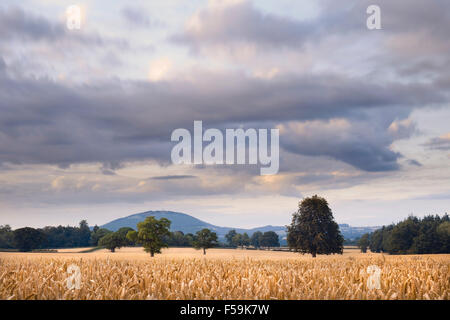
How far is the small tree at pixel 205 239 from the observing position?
9825 cm

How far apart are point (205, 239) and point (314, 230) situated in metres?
42.2

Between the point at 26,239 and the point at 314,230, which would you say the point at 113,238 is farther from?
the point at 314,230

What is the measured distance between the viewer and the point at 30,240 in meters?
108

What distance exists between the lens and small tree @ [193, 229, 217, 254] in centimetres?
9825

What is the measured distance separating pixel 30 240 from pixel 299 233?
81.2m

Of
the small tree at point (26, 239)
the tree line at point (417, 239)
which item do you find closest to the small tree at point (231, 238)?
the tree line at point (417, 239)

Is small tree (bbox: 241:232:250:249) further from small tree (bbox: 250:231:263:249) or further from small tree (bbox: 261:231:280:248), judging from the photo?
small tree (bbox: 261:231:280:248)

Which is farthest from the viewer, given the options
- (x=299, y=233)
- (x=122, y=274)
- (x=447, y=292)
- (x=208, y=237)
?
(x=208, y=237)

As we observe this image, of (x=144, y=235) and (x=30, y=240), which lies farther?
(x=30, y=240)

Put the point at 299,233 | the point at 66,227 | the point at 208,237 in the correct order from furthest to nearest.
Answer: the point at 66,227
the point at 208,237
the point at 299,233

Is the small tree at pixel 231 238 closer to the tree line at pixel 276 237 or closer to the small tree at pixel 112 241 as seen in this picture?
the tree line at pixel 276 237
